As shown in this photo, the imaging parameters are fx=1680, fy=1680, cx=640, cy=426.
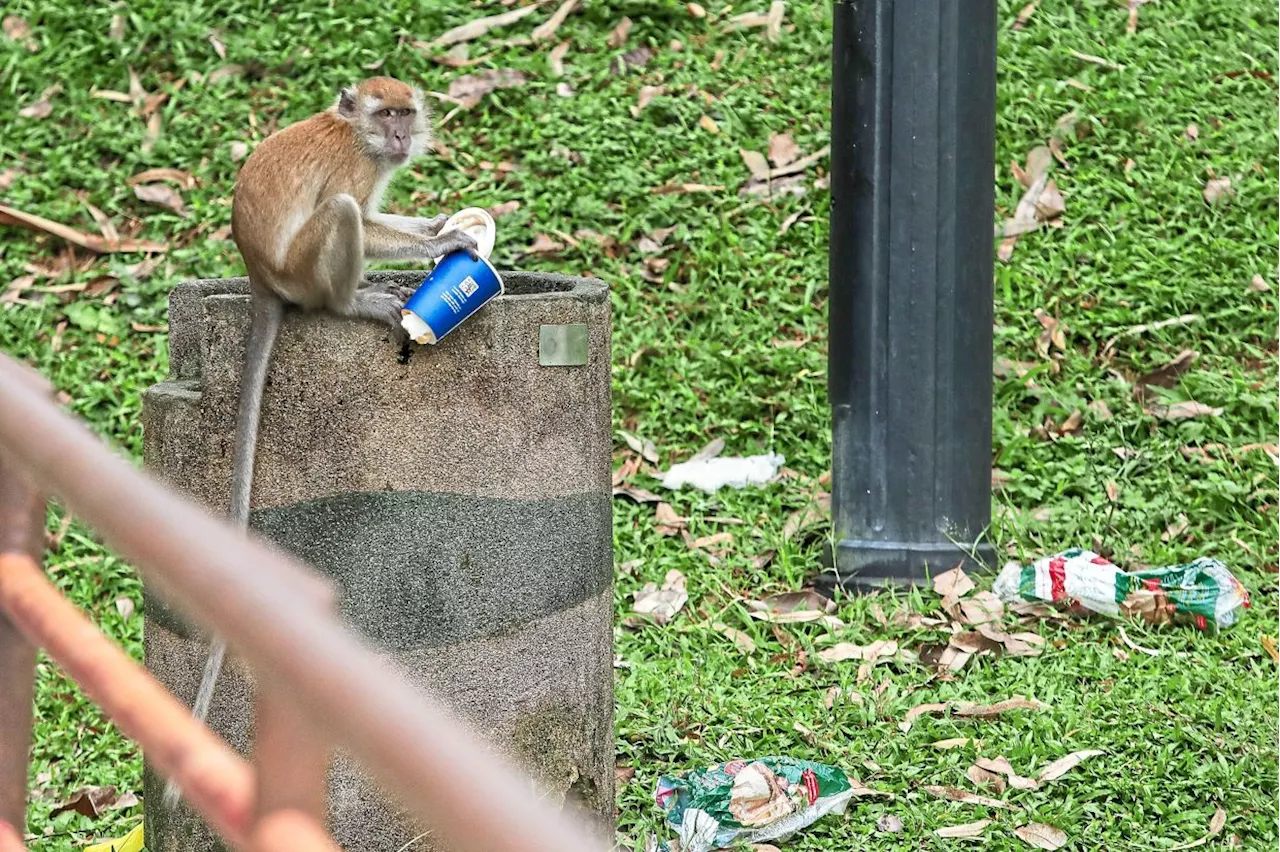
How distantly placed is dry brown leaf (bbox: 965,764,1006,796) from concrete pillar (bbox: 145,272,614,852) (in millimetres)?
1307

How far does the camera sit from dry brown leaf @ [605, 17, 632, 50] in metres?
9.12

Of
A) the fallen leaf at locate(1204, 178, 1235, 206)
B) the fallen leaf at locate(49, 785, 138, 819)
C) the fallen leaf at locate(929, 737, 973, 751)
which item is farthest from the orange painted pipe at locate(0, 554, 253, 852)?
the fallen leaf at locate(1204, 178, 1235, 206)

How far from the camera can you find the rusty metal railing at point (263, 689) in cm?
100

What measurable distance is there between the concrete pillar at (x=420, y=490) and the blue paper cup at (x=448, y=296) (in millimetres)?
54

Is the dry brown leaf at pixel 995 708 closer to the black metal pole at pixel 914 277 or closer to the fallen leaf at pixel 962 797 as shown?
the fallen leaf at pixel 962 797

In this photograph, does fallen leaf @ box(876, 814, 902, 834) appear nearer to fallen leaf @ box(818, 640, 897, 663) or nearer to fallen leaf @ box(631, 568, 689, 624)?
fallen leaf @ box(818, 640, 897, 663)

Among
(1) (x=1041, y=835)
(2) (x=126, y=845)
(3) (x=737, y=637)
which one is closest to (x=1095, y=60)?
(3) (x=737, y=637)

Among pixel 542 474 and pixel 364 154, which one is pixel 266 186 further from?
pixel 542 474

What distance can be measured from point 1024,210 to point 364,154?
14.0 feet

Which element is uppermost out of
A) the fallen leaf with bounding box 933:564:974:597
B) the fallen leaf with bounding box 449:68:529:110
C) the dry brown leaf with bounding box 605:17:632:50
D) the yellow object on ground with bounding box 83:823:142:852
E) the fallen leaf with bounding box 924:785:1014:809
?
the dry brown leaf with bounding box 605:17:632:50

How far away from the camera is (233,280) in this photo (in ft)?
14.5

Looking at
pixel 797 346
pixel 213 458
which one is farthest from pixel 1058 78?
pixel 213 458

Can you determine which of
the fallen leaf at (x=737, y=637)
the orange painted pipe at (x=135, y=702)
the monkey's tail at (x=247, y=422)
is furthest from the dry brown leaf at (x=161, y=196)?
the orange painted pipe at (x=135, y=702)

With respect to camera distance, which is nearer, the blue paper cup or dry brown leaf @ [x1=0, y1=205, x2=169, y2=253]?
the blue paper cup
